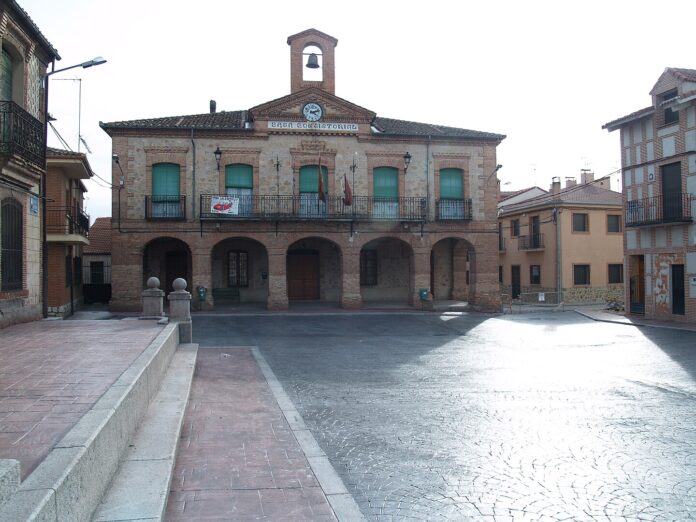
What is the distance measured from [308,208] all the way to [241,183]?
120 inches

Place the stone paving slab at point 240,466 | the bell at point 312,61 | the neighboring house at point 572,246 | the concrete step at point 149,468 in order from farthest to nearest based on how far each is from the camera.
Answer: the neighboring house at point 572,246 → the bell at point 312,61 → the stone paving slab at point 240,466 → the concrete step at point 149,468

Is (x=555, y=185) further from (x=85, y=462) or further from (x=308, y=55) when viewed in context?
(x=85, y=462)

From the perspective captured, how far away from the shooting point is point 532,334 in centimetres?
1777

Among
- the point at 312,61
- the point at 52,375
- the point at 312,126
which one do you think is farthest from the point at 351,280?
the point at 52,375

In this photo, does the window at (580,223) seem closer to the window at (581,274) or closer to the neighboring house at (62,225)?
the window at (581,274)

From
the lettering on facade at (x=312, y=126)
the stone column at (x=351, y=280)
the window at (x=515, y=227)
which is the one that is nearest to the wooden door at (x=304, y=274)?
the stone column at (x=351, y=280)

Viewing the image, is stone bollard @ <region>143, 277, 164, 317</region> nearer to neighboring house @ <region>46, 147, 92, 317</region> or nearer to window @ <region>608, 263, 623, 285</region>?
neighboring house @ <region>46, 147, 92, 317</region>

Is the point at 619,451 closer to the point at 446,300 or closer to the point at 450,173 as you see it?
the point at 450,173

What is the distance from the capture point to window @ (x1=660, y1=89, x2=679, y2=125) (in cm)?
2136

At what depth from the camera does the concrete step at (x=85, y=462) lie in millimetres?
2609

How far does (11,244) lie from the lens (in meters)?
12.1

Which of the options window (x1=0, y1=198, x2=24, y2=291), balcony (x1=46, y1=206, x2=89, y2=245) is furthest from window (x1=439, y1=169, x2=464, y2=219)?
window (x1=0, y1=198, x2=24, y2=291)

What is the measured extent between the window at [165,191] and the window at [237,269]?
369 cm

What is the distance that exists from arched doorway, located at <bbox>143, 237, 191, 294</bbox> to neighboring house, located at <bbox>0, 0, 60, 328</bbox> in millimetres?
12337
